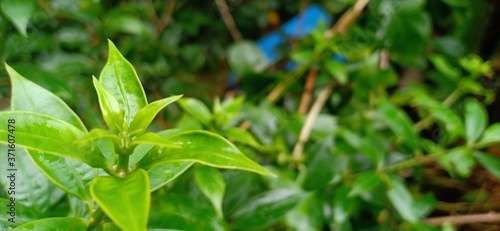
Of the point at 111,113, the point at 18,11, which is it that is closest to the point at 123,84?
the point at 111,113

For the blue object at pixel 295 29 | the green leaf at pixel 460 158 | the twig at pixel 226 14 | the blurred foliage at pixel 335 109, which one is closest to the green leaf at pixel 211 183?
the blurred foliage at pixel 335 109

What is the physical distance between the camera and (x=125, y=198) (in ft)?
1.05

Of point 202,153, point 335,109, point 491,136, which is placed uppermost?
point 202,153

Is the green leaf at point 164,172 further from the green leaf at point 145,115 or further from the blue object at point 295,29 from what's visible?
the blue object at point 295,29

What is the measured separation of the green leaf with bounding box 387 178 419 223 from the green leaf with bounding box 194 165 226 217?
312 millimetres

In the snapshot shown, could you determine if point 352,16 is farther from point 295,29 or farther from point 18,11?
point 18,11

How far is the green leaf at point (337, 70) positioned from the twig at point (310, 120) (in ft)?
0.20

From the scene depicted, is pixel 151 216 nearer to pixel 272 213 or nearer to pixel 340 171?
pixel 272 213

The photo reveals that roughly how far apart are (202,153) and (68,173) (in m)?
0.13

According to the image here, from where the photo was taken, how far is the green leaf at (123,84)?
0.41m

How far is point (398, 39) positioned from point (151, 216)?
726 millimetres

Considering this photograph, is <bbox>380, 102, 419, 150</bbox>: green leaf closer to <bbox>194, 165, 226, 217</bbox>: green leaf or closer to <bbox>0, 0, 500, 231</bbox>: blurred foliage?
<bbox>0, 0, 500, 231</bbox>: blurred foliage

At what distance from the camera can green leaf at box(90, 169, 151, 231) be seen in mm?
299

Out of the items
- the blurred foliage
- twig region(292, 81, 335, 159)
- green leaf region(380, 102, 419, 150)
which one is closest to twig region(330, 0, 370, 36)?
the blurred foliage
